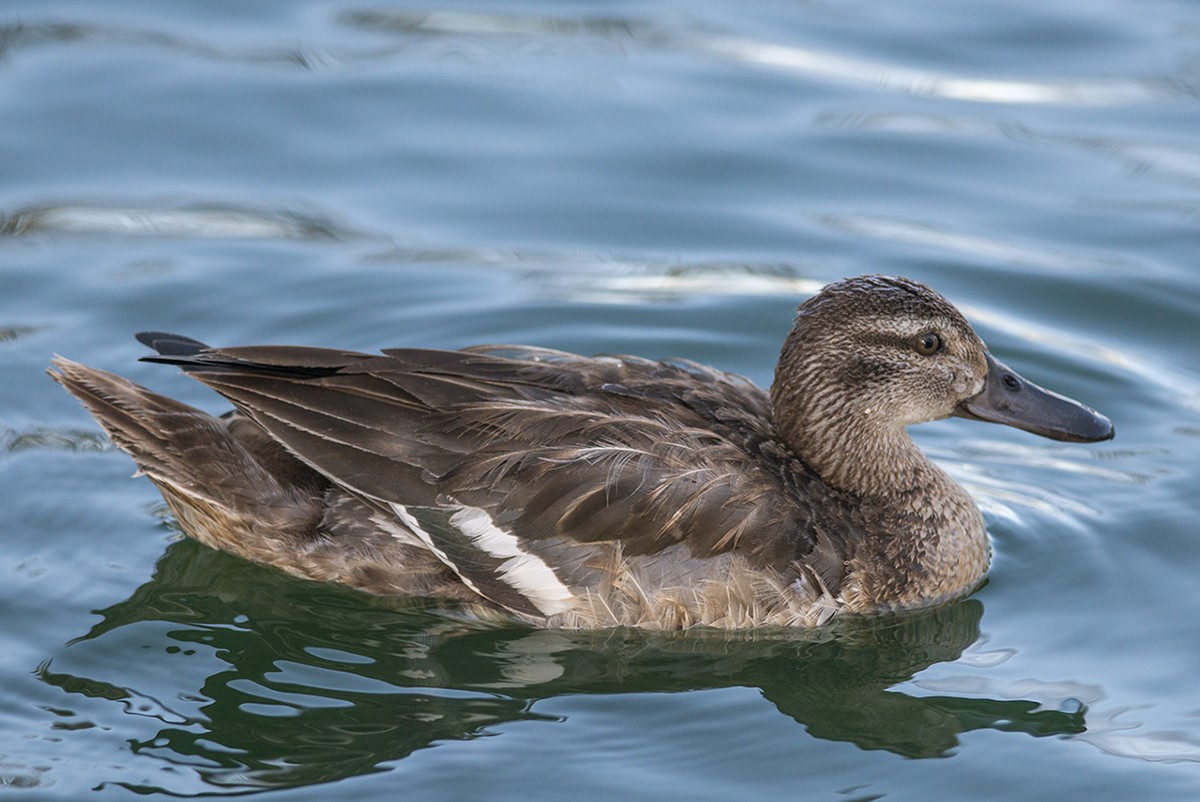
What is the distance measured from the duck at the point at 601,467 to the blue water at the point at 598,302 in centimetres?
22

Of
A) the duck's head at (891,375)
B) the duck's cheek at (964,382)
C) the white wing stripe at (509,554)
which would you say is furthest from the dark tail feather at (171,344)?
the duck's cheek at (964,382)

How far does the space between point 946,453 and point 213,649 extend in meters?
3.84

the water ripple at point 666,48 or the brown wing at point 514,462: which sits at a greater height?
the water ripple at point 666,48

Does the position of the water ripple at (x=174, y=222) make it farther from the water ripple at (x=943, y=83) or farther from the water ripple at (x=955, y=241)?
the water ripple at (x=943, y=83)

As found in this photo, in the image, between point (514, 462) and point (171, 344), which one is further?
point (171, 344)

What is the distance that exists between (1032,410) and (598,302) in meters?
3.04

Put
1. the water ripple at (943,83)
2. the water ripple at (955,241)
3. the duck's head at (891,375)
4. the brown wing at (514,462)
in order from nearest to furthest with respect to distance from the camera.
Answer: the brown wing at (514,462)
the duck's head at (891,375)
the water ripple at (955,241)
the water ripple at (943,83)

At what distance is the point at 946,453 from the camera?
8914 millimetres

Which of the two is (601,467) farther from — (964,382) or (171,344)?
(171,344)

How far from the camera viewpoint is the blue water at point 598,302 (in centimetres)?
655

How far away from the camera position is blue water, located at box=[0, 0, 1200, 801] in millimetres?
6555

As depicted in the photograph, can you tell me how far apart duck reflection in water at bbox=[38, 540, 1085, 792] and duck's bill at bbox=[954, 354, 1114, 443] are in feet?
2.71

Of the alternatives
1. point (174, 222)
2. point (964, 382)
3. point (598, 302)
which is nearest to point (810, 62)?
point (598, 302)

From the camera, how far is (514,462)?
280 inches
